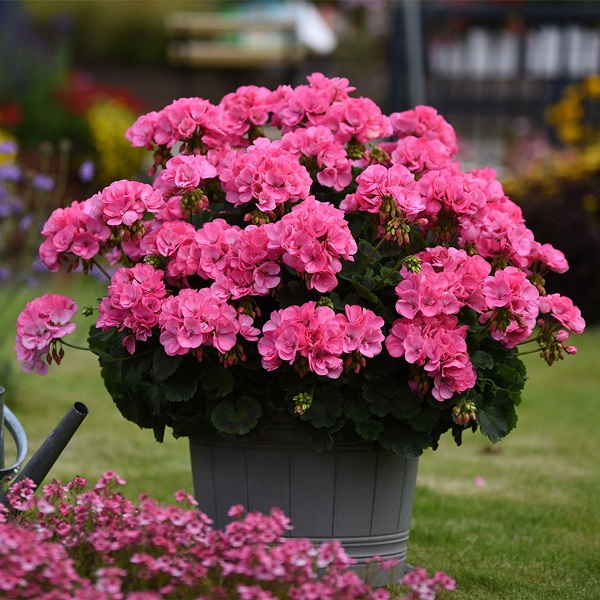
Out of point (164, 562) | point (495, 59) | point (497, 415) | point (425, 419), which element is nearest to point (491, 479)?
point (497, 415)

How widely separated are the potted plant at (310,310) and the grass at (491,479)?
424mm

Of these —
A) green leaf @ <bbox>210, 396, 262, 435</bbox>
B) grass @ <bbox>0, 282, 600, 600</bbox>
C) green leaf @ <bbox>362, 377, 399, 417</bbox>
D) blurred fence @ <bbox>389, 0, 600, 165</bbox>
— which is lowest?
grass @ <bbox>0, 282, 600, 600</bbox>

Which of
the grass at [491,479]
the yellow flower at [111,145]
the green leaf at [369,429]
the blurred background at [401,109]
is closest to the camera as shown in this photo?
the green leaf at [369,429]

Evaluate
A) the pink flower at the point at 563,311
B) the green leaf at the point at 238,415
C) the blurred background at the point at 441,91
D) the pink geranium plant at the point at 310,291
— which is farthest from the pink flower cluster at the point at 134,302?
the blurred background at the point at 441,91

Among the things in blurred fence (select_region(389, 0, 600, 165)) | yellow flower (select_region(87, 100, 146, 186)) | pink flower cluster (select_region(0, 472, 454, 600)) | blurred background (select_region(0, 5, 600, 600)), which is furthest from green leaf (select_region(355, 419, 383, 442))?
blurred fence (select_region(389, 0, 600, 165))

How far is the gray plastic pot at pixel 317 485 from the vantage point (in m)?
2.72

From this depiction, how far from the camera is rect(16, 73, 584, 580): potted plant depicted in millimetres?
2529

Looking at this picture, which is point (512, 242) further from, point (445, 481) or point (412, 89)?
point (412, 89)

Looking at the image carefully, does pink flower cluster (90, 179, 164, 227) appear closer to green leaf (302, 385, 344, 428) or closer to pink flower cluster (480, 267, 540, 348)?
green leaf (302, 385, 344, 428)

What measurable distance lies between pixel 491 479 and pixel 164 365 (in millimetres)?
2112

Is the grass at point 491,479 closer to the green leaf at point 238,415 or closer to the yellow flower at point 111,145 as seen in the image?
the green leaf at point 238,415

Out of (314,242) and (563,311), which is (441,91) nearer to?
(563,311)

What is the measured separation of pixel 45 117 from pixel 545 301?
8.42 metres

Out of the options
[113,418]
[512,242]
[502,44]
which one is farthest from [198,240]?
[502,44]
